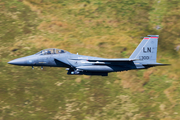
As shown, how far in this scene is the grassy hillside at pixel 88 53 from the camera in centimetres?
3344

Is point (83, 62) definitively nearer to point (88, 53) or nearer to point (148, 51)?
point (148, 51)

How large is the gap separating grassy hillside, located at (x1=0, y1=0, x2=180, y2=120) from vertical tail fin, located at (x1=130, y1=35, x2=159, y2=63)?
974 centimetres

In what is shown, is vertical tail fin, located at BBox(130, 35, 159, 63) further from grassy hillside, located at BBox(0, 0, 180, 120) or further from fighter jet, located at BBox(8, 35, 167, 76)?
grassy hillside, located at BBox(0, 0, 180, 120)

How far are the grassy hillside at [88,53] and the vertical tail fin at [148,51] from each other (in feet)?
32.0

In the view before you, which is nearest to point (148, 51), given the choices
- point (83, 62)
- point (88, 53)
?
point (83, 62)

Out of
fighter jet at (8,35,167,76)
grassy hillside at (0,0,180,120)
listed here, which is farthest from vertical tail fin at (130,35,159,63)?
grassy hillside at (0,0,180,120)

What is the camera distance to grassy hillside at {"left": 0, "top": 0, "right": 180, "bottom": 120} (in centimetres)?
3344

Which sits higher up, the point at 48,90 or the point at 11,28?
the point at 11,28

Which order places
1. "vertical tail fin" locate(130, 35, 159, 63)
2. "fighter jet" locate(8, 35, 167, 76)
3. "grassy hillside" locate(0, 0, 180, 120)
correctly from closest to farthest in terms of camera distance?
"fighter jet" locate(8, 35, 167, 76) → "vertical tail fin" locate(130, 35, 159, 63) → "grassy hillside" locate(0, 0, 180, 120)

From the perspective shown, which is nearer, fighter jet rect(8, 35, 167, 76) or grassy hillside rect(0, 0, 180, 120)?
fighter jet rect(8, 35, 167, 76)

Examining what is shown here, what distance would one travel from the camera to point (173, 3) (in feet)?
156

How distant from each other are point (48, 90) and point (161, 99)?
15.7m

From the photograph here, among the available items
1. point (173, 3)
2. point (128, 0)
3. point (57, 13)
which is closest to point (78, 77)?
point (57, 13)

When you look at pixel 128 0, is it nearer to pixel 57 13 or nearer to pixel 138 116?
pixel 57 13
